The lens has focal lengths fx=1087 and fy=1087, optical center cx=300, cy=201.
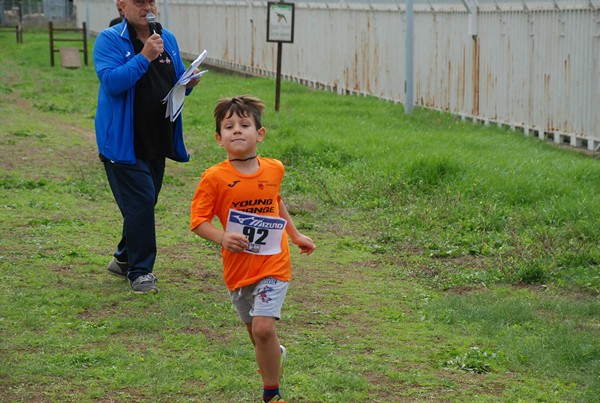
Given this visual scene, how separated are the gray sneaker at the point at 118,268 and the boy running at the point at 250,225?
107 inches

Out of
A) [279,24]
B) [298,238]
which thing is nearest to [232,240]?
[298,238]

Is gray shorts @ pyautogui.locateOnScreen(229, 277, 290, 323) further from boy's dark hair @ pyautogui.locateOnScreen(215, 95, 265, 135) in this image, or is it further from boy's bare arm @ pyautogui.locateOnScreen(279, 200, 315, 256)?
boy's dark hair @ pyautogui.locateOnScreen(215, 95, 265, 135)

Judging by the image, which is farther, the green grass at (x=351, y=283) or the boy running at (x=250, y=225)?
the green grass at (x=351, y=283)

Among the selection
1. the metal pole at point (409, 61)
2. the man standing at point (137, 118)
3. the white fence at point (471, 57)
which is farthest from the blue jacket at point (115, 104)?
the metal pole at point (409, 61)

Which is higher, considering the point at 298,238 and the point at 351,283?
the point at 298,238

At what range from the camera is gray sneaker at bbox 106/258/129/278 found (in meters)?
7.65

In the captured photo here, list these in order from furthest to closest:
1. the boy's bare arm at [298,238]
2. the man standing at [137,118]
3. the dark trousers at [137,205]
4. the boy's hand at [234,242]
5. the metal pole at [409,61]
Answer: the metal pole at [409,61] → the dark trousers at [137,205] → the man standing at [137,118] → the boy's bare arm at [298,238] → the boy's hand at [234,242]

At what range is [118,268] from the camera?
25.2 feet

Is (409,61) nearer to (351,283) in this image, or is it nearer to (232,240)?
(351,283)

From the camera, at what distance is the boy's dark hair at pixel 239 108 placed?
503cm

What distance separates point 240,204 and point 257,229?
6.0 inches

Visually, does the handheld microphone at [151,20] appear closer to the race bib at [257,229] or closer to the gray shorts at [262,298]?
the race bib at [257,229]

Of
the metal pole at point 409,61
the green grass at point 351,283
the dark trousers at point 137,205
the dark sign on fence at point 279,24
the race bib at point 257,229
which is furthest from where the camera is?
the dark sign on fence at point 279,24

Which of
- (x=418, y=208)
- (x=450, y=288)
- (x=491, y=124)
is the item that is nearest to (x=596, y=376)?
(x=450, y=288)
